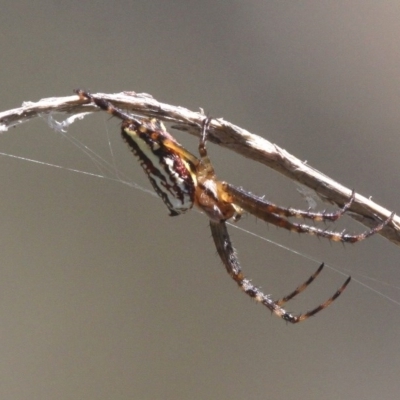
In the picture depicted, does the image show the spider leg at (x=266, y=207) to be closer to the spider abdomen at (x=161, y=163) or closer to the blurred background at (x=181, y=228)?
the spider abdomen at (x=161, y=163)

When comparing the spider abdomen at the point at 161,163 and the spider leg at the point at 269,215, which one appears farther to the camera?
the spider leg at the point at 269,215

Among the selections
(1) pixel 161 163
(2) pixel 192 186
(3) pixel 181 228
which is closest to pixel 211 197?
(2) pixel 192 186

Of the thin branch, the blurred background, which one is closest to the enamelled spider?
the thin branch

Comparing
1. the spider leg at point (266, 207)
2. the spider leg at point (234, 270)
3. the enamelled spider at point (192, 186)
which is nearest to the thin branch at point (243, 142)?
the enamelled spider at point (192, 186)

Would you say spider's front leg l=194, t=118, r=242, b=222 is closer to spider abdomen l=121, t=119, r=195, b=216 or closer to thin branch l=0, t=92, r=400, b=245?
spider abdomen l=121, t=119, r=195, b=216

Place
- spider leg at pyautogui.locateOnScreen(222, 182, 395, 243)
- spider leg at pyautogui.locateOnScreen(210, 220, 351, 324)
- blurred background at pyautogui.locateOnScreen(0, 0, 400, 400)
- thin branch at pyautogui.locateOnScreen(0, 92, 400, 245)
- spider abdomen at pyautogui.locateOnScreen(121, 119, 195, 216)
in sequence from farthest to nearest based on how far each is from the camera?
1. blurred background at pyautogui.locateOnScreen(0, 0, 400, 400)
2. spider leg at pyautogui.locateOnScreen(210, 220, 351, 324)
3. spider leg at pyautogui.locateOnScreen(222, 182, 395, 243)
4. spider abdomen at pyautogui.locateOnScreen(121, 119, 195, 216)
5. thin branch at pyautogui.locateOnScreen(0, 92, 400, 245)

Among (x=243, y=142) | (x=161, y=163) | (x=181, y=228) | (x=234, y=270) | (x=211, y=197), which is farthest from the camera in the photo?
(x=181, y=228)

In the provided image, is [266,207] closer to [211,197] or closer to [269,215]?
[269,215]
